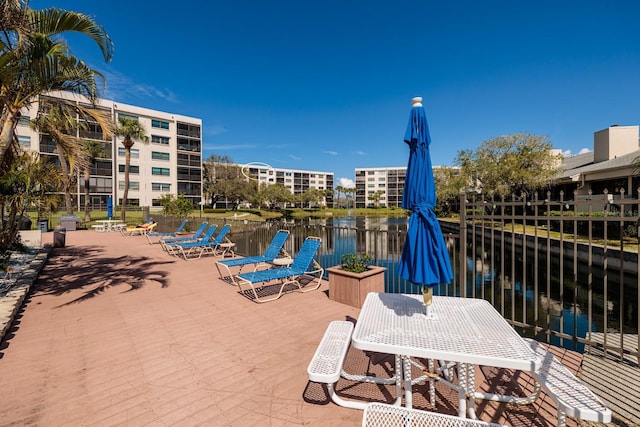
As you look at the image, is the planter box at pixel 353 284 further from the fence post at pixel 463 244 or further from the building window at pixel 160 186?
the building window at pixel 160 186

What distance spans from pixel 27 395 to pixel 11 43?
21.0ft

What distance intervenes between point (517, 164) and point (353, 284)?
2772 centimetres

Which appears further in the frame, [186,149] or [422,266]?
[186,149]

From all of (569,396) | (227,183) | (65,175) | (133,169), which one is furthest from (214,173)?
(569,396)

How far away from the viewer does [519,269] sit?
13.8 m

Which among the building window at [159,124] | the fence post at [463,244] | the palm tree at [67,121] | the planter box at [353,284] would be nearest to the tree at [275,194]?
the building window at [159,124]

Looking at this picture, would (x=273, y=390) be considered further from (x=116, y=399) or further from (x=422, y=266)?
(x=422, y=266)

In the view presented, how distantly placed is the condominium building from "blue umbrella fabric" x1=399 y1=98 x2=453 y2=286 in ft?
329

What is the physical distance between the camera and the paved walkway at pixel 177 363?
2496 millimetres

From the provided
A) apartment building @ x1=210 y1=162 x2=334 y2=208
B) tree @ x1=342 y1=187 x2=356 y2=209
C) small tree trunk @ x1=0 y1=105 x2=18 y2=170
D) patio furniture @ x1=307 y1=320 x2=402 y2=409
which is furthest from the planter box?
tree @ x1=342 y1=187 x2=356 y2=209

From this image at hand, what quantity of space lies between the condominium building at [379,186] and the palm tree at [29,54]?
98779mm

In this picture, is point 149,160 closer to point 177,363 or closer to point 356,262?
point 356,262

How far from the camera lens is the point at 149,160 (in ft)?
148

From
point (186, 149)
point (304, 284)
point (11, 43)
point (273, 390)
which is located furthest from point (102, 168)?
point (273, 390)
